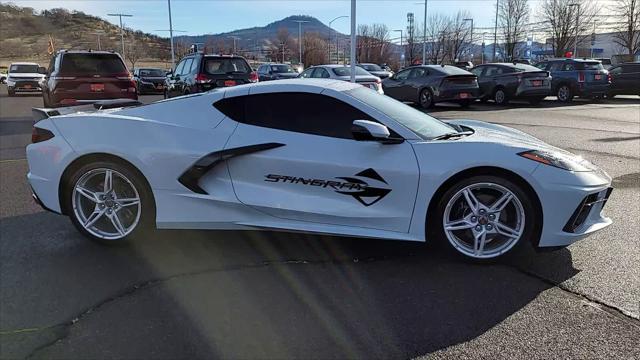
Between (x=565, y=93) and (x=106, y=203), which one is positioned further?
(x=565, y=93)

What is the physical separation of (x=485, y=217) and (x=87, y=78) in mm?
10725

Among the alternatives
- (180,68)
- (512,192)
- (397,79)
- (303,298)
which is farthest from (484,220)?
(397,79)

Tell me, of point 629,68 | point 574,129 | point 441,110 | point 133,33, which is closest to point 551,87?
point 629,68

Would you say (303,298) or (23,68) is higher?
(23,68)

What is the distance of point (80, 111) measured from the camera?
17.4 feet

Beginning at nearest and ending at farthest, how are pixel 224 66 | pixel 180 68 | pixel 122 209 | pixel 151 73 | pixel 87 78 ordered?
pixel 122 209 < pixel 87 78 < pixel 224 66 < pixel 180 68 < pixel 151 73

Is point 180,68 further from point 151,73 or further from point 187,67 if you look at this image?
point 151,73

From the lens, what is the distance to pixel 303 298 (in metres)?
3.55

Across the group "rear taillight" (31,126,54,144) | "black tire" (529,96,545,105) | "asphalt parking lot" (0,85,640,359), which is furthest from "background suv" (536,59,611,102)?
"rear taillight" (31,126,54,144)

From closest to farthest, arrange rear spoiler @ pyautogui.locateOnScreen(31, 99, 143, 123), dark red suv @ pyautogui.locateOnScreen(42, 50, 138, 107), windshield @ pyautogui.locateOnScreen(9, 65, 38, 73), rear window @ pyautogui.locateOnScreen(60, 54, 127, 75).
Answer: rear spoiler @ pyautogui.locateOnScreen(31, 99, 143, 123) → dark red suv @ pyautogui.locateOnScreen(42, 50, 138, 107) → rear window @ pyautogui.locateOnScreen(60, 54, 127, 75) → windshield @ pyautogui.locateOnScreen(9, 65, 38, 73)

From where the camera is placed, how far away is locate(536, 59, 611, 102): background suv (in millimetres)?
20391

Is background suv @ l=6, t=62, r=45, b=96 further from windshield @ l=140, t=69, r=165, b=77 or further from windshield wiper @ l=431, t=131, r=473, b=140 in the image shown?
windshield wiper @ l=431, t=131, r=473, b=140

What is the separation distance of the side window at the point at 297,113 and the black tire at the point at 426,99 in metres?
14.7

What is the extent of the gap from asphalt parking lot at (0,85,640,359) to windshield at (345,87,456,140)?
3.18 ft
